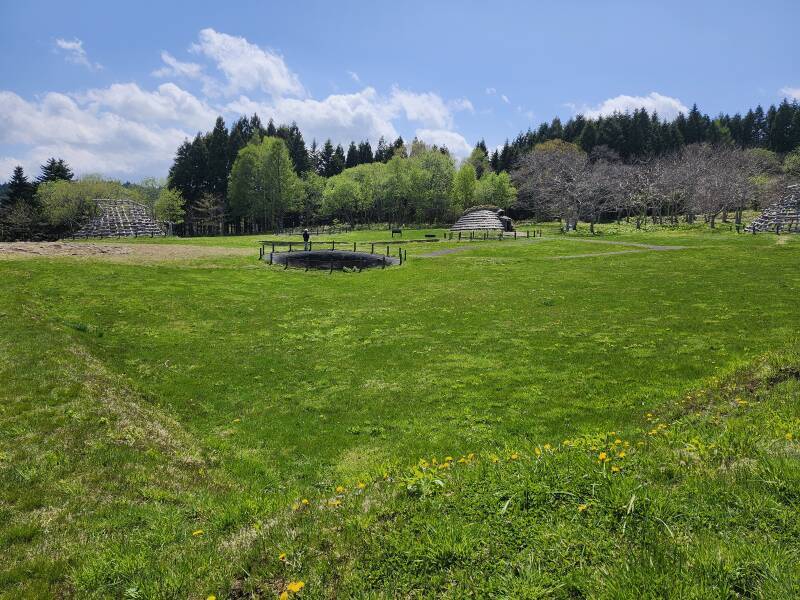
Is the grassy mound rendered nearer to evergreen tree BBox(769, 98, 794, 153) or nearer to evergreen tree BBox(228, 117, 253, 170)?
evergreen tree BBox(228, 117, 253, 170)

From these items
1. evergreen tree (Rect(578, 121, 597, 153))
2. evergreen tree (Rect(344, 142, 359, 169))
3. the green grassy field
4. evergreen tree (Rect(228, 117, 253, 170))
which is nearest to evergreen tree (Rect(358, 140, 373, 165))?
evergreen tree (Rect(344, 142, 359, 169))

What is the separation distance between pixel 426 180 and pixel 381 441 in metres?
106

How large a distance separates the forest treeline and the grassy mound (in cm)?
8640

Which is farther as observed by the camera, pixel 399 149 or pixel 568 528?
pixel 399 149

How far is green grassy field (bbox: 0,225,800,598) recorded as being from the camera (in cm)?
561

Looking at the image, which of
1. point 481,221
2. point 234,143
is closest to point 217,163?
point 234,143

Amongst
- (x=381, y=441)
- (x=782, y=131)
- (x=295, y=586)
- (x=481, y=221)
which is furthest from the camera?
(x=782, y=131)

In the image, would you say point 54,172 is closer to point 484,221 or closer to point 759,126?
point 484,221

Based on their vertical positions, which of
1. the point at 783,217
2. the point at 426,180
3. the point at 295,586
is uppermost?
the point at 426,180

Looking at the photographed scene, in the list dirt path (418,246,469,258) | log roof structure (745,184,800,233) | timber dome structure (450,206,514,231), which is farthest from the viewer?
timber dome structure (450,206,514,231)

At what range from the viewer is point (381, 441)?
12328 mm

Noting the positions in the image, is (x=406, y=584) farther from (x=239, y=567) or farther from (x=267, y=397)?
(x=267, y=397)

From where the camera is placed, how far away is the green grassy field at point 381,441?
18.4 ft

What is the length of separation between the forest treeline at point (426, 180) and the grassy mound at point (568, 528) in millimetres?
86402
